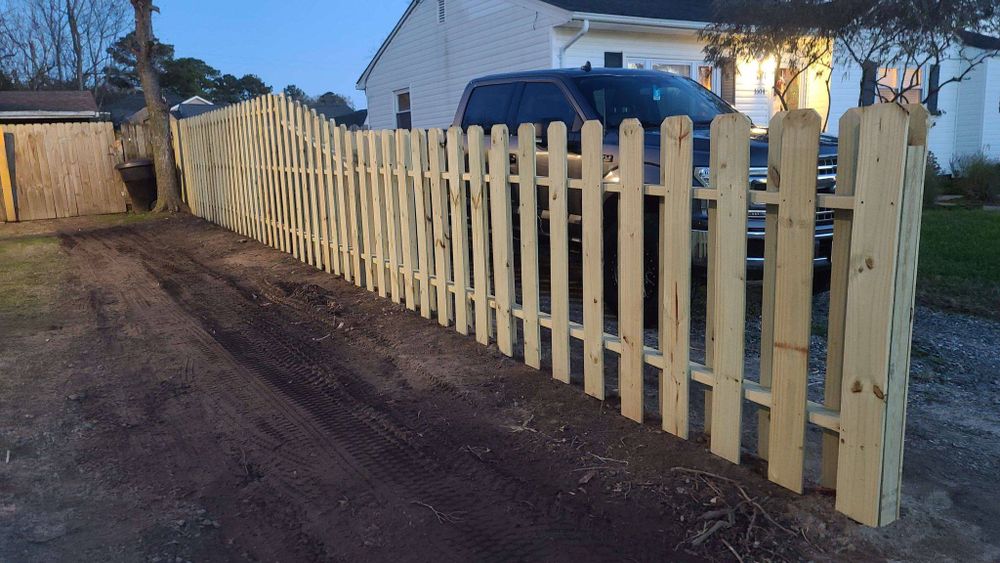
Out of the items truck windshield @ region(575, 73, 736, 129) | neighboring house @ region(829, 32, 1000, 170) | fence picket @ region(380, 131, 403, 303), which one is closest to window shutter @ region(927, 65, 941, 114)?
neighboring house @ region(829, 32, 1000, 170)

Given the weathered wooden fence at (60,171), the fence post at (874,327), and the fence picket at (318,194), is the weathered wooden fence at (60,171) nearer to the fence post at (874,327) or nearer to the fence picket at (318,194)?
the fence picket at (318,194)

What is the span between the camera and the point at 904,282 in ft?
10.0

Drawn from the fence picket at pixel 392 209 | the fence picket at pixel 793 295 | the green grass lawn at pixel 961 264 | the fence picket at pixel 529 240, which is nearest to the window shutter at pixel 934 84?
the green grass lawn at pixel 961 264

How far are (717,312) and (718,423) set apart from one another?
1.78 feet

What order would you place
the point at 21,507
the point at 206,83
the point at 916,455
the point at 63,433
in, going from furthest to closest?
the point at 206,83
the point at 63,433
the point at 916,455
the point at 21,507

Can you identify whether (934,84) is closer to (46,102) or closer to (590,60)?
(590,60)

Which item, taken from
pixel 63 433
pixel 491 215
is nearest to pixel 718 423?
pixel 491 215

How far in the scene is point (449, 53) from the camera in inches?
738

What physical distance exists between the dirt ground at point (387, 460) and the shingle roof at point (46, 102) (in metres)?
27.6

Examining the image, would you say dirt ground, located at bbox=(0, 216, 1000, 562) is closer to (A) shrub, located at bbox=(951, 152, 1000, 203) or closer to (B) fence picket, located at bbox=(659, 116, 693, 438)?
(B) fence picket, located at bbox=(659, 116, 693, 438)

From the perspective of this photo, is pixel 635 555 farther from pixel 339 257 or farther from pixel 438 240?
pixel 339 257

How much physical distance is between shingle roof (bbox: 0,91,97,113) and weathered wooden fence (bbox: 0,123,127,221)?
1610 cm

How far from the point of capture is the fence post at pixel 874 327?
298 centimetres

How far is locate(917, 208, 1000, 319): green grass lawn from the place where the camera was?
7.01 meters
